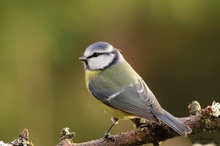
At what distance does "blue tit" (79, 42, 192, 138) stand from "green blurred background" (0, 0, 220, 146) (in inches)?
46.9

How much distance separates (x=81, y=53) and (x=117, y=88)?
5.19 ft

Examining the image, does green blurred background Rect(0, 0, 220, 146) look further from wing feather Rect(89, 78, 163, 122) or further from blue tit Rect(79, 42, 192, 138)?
wing feather Rect(89, 78, 163, 122)

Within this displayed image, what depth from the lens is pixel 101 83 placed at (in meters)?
2.37

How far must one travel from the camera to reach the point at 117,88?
2311 mm

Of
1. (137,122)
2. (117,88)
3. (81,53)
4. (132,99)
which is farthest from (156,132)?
(81,53)

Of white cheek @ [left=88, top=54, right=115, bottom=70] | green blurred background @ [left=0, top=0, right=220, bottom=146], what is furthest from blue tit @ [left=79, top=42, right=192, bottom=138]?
green blurred background @ [left=0, top=0, right=220, bottom=146]

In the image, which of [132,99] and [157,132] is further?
[132,99]

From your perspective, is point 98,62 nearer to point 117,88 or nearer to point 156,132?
point 117,88

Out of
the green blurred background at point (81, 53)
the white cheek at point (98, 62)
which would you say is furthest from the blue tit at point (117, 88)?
the green blurred background at point (81, 53)

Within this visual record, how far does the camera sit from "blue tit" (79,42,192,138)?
6.97 ft

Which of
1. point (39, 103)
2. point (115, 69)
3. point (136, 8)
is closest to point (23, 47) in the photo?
point (39, 103)

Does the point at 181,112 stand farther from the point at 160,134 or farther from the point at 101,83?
the point at 160,134

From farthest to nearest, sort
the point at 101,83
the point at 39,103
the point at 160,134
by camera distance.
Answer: the point at 39,103, the point at 101,83, the point at 160,134

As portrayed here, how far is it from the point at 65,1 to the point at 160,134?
7.17 ft
